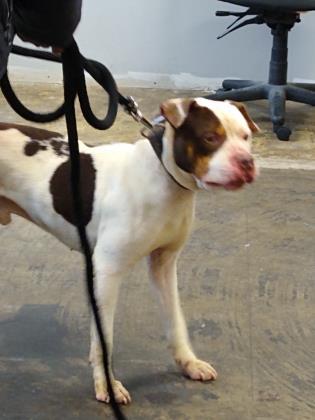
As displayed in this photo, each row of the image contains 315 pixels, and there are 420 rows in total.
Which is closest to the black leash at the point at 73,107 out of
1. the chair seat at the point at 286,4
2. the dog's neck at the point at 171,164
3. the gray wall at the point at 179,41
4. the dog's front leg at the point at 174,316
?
the dog's neck at the point at 171,164

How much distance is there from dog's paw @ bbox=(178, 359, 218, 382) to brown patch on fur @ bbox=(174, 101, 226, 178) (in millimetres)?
612

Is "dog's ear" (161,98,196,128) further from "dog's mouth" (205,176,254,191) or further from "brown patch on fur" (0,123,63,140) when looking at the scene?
"brown patch on fur" (0,123,63,140)

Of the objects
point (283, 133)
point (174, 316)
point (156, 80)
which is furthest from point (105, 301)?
point (156, 80)

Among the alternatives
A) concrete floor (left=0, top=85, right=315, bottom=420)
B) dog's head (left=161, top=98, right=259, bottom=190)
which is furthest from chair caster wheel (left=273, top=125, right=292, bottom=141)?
dog's head (left=161, top=98, right=259, bottom=190)

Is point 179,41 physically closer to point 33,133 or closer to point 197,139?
point 33,133

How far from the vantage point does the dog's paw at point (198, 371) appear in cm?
227

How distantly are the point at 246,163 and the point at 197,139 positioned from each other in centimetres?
14

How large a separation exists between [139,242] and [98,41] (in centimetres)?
337

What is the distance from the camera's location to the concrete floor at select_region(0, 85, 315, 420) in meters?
2.19

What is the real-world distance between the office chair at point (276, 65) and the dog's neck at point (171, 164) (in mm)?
2308

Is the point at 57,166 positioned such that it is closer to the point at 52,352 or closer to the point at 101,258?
the point at 101,258

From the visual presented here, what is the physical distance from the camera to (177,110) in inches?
76.0

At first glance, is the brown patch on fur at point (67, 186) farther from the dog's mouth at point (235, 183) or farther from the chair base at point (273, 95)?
the chair base at point (273, 95)

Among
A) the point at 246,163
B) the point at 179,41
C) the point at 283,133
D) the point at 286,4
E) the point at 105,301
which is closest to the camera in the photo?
the point at 246,163
